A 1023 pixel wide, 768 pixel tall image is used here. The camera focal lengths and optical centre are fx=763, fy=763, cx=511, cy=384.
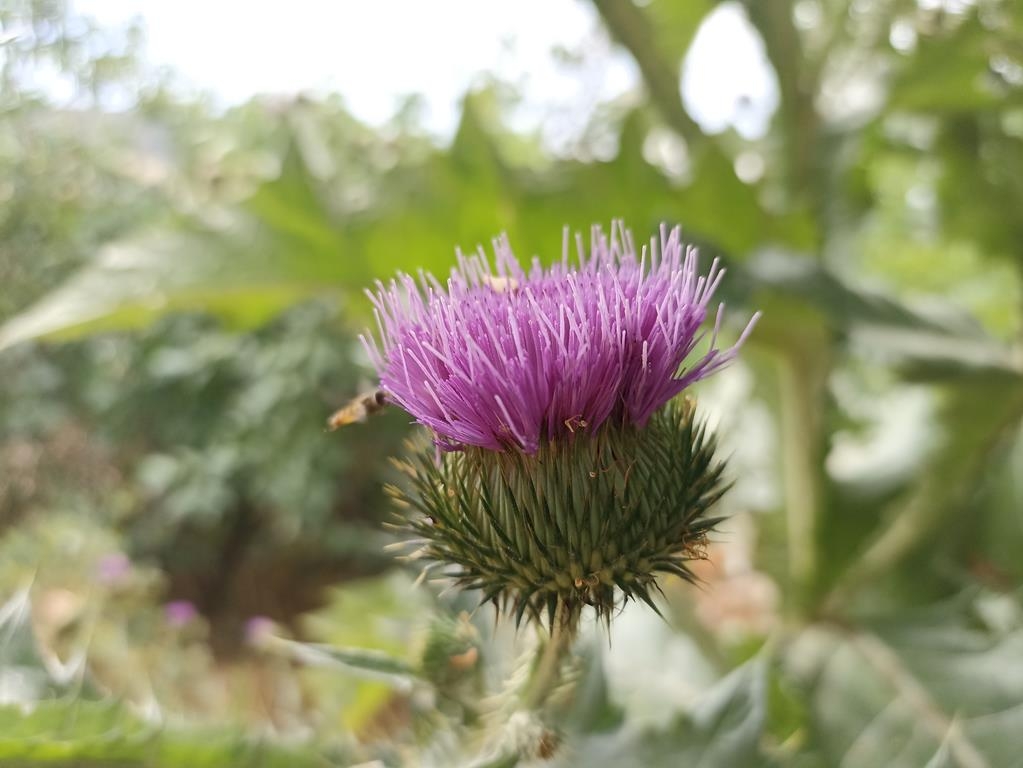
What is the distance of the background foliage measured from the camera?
733 mm

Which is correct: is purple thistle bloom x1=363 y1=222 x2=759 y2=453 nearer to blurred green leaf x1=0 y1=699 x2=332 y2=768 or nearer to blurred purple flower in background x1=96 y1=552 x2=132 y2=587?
blurred green leaf x1=0 y1=699 x2=332 y2=768

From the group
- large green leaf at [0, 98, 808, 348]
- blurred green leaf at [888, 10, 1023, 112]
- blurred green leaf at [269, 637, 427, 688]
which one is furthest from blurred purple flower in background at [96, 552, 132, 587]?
blurred green leaf at [888, 10, 1023, 112]

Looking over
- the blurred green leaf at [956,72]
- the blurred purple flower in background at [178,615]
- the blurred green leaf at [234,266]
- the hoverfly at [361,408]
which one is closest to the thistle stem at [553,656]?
the hoverfly at [361,408]

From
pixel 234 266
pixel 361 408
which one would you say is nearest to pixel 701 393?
pixel 234 266

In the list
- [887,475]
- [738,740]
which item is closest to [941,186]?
[887,475]

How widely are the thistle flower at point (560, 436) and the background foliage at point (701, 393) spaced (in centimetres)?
11

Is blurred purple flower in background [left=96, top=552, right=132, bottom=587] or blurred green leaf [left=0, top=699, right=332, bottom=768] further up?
blurred purple flower in background [left=96, top=552, right=132, bottom=587]

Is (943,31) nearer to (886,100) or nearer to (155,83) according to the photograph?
(886,100)

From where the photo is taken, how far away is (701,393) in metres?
1.68

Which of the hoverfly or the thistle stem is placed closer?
the thistle stem

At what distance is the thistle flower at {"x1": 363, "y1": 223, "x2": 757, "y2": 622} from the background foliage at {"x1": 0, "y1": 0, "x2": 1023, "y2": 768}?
112 millimetres

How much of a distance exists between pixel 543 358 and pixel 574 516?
113mm

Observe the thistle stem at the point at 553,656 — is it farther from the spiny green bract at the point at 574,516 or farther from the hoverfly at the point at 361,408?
the hoverfly at the point at 361,408

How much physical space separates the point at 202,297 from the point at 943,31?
1.16 meters
